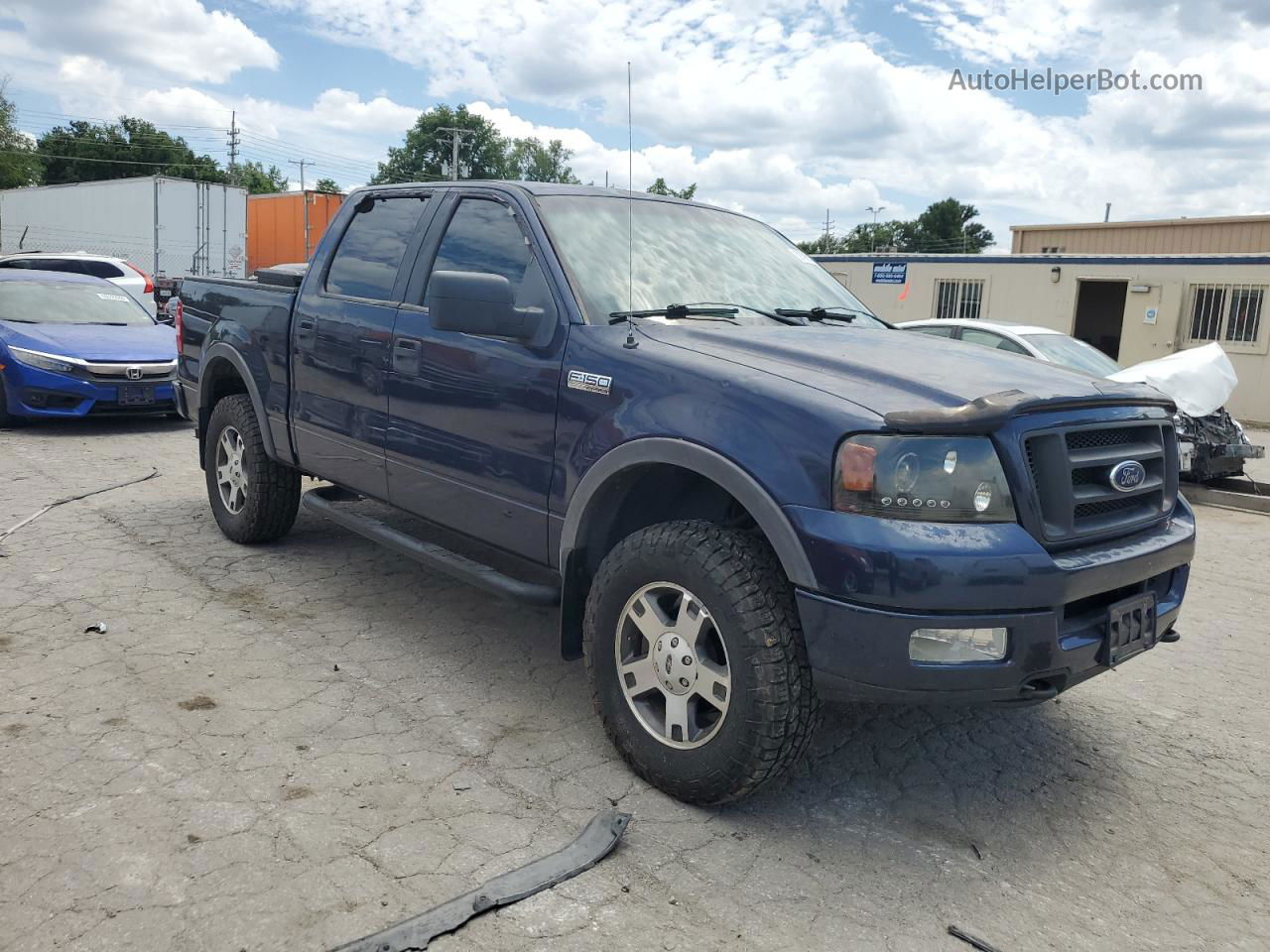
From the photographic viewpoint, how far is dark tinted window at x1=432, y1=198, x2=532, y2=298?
13.0ft

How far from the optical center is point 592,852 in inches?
113

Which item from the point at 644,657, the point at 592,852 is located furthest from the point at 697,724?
the point at 592,852

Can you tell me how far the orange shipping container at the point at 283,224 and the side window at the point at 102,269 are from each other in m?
9.22

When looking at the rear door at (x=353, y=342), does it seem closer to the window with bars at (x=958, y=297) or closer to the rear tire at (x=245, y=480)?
the rear tire at (x=245, y=480)

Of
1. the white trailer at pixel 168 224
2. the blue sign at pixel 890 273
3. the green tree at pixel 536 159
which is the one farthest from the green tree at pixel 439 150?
the blue sign at pixel 890 273

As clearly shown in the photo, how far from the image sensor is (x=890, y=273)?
22438 millimetres

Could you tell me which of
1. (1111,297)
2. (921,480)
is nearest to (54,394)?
(921,480)

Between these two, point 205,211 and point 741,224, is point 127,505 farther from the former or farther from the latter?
point 205,211

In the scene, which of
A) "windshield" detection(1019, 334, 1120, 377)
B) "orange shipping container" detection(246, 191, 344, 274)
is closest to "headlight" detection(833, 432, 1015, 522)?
"windshield" detection(1019, 334, 1120, 377)

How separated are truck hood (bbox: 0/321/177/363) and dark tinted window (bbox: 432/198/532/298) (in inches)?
266

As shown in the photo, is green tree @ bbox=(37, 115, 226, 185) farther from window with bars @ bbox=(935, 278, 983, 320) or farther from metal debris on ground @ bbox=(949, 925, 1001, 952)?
metal debris on ground @ bbox=(949, 925, 1001, 952)

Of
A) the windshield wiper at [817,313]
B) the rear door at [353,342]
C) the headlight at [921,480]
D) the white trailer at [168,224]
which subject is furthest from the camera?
the white trailer at [168,224]

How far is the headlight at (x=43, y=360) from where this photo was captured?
31.1ft

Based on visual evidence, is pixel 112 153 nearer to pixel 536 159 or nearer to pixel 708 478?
pixel 536 159
